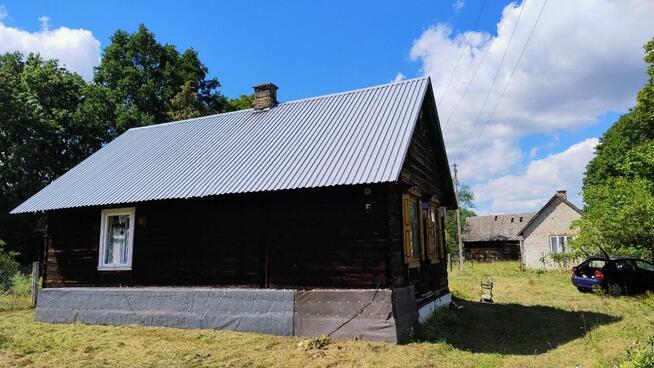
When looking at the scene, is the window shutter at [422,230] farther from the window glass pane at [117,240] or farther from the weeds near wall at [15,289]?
the weeds near wall at [15,289]

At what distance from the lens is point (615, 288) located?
60.2 feet

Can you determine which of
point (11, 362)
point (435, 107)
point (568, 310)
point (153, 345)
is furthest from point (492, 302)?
point (11, 362)

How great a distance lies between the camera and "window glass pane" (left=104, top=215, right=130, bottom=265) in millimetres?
12844

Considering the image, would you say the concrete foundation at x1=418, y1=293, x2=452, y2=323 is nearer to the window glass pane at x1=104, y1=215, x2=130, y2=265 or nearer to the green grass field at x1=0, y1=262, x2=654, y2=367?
the green grass field at x1=0, y1=262, x2=654, y2=367

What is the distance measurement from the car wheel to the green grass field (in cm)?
482

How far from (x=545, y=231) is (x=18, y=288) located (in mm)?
34946

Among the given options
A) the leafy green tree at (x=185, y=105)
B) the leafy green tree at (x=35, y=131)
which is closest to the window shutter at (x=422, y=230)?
the leafy green tree at (x=185, y=105)

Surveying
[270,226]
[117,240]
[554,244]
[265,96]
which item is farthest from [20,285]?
[554,244]

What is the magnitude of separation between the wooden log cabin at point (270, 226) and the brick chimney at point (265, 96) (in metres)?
0.55

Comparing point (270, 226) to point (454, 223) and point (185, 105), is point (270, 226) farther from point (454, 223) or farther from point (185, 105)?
point (454, 223)

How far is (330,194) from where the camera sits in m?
10.5

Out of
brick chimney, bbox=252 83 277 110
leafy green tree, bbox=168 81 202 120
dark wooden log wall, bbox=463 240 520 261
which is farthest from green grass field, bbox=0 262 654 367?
dark wooden log wall, bbox=463 240 520 261

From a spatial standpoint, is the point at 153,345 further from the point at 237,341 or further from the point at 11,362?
the point at 11,362

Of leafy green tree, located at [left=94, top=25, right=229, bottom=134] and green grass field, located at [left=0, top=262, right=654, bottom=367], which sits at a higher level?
leafy green tree, located at [left=94, top=25, right=229, bottom=134]
